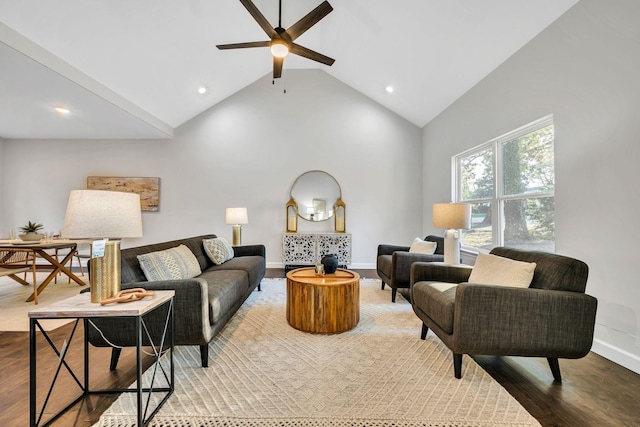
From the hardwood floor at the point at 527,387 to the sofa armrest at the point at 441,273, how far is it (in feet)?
2.05

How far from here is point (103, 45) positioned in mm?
3117

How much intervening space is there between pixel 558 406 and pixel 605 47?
2.44m

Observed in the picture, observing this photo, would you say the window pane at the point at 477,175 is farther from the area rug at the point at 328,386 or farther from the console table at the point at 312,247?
the area rug at the point at 328,386

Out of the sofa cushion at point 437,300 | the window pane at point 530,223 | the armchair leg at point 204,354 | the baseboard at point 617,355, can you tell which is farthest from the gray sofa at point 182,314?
the window pane at point 530,223

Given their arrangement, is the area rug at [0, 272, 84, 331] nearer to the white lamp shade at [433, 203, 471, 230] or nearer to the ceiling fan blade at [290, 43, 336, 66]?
the ceiling fan blade at [290, 43, 336, 66]

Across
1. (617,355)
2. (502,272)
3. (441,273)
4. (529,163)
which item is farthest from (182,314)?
(529,163)

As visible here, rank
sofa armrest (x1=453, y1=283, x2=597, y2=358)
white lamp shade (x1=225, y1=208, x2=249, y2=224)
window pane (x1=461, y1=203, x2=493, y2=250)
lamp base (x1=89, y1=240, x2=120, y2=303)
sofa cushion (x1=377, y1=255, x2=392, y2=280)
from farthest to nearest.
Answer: white lamp shade (x1=225, y1=208, x2=249, y2=224) → window pane (x1=461, y1=203, x2=493, y2=250) → sofa cushion (x1=377, y1=255, x2=392, y2=280) → sofa armrest (x1=453, y1=283, x2=597, y2=358) → lamp base (x1=89, y1=240, x2=120, y2=303)

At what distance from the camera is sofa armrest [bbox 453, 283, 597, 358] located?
1.64 metres

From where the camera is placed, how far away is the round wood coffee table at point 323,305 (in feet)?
7.89

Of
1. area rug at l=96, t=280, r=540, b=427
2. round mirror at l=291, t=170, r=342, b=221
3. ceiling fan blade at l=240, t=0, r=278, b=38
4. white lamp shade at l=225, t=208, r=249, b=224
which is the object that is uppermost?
ceiling fan blade at l=240, t=0, r=278, b=38

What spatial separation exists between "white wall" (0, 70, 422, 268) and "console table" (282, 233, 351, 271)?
17.5 inches

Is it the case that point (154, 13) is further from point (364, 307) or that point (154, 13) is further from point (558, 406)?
point (558, 406)

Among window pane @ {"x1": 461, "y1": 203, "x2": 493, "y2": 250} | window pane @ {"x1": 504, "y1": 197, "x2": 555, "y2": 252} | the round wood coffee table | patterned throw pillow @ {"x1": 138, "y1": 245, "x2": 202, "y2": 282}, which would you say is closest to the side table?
patterned throw pillow @ {"x1": 138, "y1": 245, "x2": 202, "y2": 282}

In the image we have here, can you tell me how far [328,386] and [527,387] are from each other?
1185 mm
